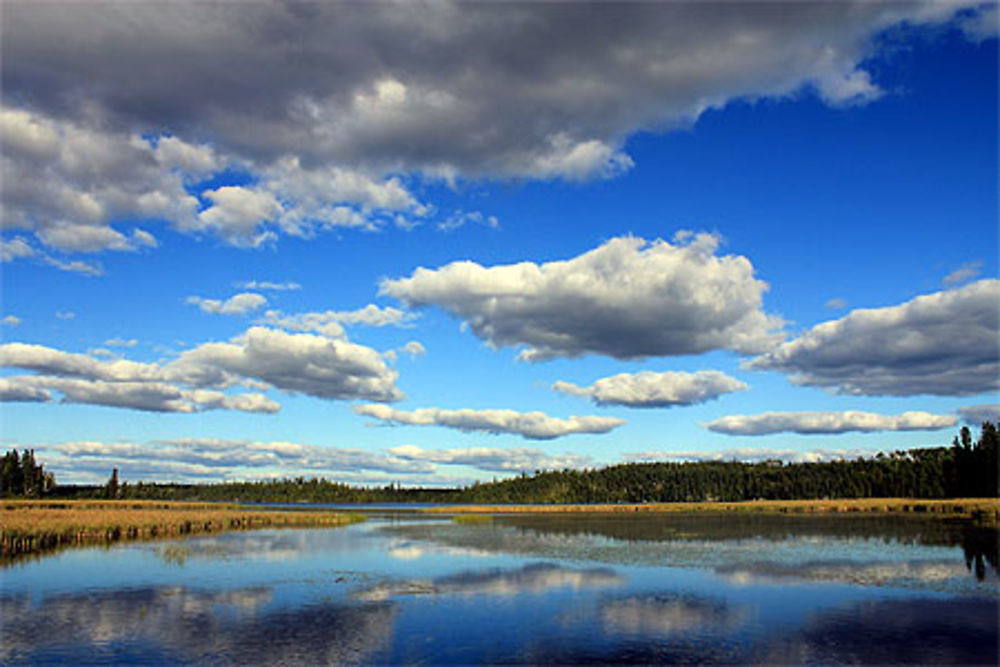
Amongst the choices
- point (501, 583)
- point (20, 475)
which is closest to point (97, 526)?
point (501, 583)

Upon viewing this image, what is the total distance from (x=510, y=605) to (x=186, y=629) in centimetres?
1326

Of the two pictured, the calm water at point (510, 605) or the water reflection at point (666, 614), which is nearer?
the calm water at point (510, 605)

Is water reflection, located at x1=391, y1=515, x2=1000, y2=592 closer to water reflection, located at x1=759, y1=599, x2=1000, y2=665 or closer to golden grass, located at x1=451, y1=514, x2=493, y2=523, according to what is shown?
water reflection, located at x1=759, y1=599, x2=1000, y2=665

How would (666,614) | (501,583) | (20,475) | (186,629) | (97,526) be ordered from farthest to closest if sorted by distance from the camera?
1. (20,475)
2. (97,526)
3. (501,583)
4. (666,614)
5. (186,629)

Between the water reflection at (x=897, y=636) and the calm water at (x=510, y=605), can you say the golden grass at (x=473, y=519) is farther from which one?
the water reflection at (x=897, y=636)

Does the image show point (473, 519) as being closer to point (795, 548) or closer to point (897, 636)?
point (795, 548)

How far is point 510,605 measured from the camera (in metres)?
30.3

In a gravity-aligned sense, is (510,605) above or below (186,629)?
below

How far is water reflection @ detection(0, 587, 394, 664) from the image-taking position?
2222cm

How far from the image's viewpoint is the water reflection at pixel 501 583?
34125 millimetres

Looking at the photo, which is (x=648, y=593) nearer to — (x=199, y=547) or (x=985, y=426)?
(x=199, y=547)

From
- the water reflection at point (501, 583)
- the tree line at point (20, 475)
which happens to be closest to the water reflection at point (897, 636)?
the water reflection at point (501, 583)

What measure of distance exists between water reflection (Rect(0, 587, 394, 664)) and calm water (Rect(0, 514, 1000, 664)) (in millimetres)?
110

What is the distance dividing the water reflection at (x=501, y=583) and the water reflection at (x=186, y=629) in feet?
14.8
